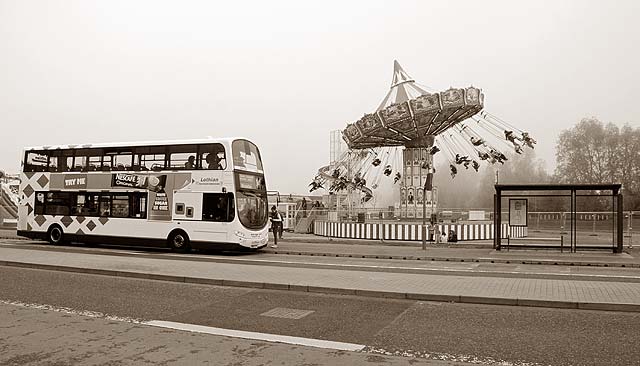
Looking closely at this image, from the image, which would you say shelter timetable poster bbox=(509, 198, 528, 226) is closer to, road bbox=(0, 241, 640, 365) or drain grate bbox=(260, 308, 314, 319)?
road bbox=(0, 241, 640, 365)

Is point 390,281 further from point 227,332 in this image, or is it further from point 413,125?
point 413,125

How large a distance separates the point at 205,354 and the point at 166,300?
12.8ft

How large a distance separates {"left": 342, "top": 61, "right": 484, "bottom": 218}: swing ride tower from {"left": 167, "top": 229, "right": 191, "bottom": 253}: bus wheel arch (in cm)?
1917

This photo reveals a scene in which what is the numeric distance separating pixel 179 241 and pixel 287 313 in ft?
38.2

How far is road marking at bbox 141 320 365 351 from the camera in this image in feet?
21.5

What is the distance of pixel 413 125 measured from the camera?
3947cm

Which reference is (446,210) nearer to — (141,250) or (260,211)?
(260,211)

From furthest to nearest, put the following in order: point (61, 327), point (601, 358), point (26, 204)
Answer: point (26, 204) → point (61, 327) → point (601, 358)

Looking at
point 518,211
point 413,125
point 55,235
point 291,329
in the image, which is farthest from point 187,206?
point 413,125

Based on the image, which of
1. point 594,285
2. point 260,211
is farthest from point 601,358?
point 260,211

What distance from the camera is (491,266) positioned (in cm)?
1580

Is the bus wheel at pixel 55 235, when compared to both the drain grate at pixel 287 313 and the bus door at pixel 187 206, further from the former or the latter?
the drain grate at pixel 287 313

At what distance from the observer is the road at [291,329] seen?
605 centimetres

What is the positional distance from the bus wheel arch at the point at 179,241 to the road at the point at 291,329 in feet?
27.8
